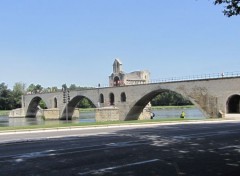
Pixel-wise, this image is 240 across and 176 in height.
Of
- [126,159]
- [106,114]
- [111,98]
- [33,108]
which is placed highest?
[111,98]

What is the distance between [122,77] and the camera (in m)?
99.8

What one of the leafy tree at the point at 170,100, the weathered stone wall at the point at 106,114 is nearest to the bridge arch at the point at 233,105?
the weathered stone wall at the point at 106,114

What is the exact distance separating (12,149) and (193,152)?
600 cm

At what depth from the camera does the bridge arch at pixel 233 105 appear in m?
52.1

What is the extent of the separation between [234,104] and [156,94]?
21.0 metres

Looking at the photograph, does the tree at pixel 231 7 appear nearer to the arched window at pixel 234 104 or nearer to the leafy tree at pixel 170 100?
the arched window at pixel 234 104

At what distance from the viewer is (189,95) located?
59.0 meters

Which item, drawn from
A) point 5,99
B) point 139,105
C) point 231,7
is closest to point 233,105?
point 139,105

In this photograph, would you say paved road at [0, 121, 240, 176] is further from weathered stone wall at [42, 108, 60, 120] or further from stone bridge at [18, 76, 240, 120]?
weathered stone wall at [42, 108, 60, 120]

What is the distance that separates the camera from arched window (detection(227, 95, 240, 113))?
5216 cm

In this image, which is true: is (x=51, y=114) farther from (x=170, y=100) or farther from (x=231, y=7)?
(x=231, y=7)

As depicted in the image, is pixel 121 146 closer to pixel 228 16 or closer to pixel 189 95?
pixel 228 16

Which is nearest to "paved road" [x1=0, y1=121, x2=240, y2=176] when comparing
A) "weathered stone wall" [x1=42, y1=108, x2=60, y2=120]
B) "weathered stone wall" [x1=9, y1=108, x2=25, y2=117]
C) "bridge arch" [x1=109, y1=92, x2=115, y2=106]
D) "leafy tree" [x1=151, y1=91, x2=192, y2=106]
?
"bridge arch" [x1=109, y1=92, x2=115, y2=106]

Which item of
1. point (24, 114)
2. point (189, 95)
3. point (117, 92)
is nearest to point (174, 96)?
point (24, 114)
